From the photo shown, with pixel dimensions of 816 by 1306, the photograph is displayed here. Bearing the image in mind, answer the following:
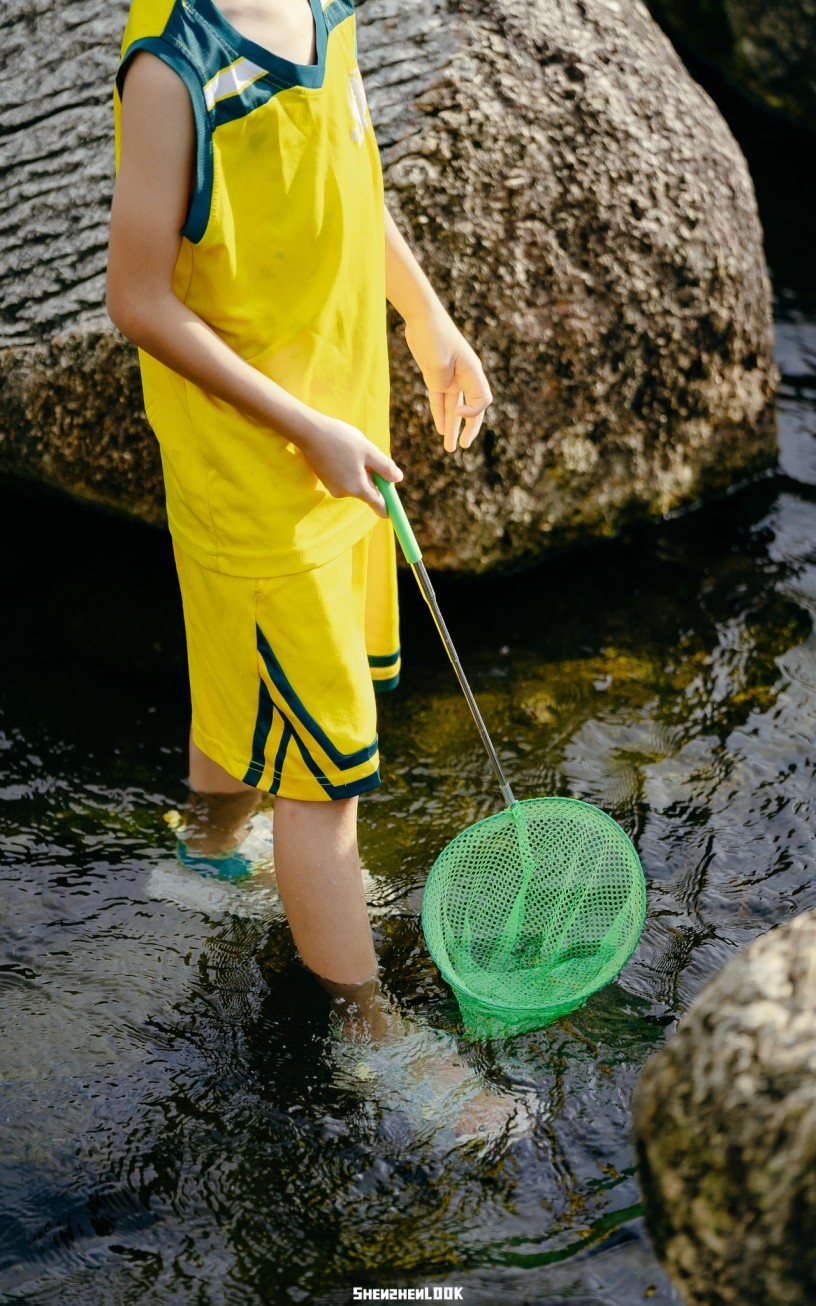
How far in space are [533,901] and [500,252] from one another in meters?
1.85

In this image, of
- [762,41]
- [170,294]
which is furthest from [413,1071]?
[762,41]

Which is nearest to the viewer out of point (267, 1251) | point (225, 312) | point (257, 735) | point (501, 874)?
point (225, 312)

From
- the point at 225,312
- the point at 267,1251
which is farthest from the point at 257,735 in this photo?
the point at 267,1251

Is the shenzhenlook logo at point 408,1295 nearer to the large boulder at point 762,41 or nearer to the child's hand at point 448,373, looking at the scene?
the child's hand at point 448,373

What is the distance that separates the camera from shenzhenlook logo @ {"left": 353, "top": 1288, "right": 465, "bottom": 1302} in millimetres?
1850

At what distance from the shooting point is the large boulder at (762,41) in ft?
19.1

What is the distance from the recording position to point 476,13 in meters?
3.26

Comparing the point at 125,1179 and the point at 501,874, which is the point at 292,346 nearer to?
the point at 501,874

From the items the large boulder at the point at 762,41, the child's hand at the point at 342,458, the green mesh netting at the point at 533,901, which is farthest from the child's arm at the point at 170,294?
the large boulder at the point at 762,41

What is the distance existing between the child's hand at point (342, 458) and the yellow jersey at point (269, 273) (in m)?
0.07

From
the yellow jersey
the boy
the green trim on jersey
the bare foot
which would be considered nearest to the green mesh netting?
the bare foot

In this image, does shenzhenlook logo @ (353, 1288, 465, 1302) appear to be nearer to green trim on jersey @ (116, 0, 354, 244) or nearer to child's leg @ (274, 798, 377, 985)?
child's leg @ (274, 798, 377, 985)

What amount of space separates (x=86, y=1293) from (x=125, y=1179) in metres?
0.21

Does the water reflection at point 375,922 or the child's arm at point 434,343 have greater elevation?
the child's arm at point 434,343
